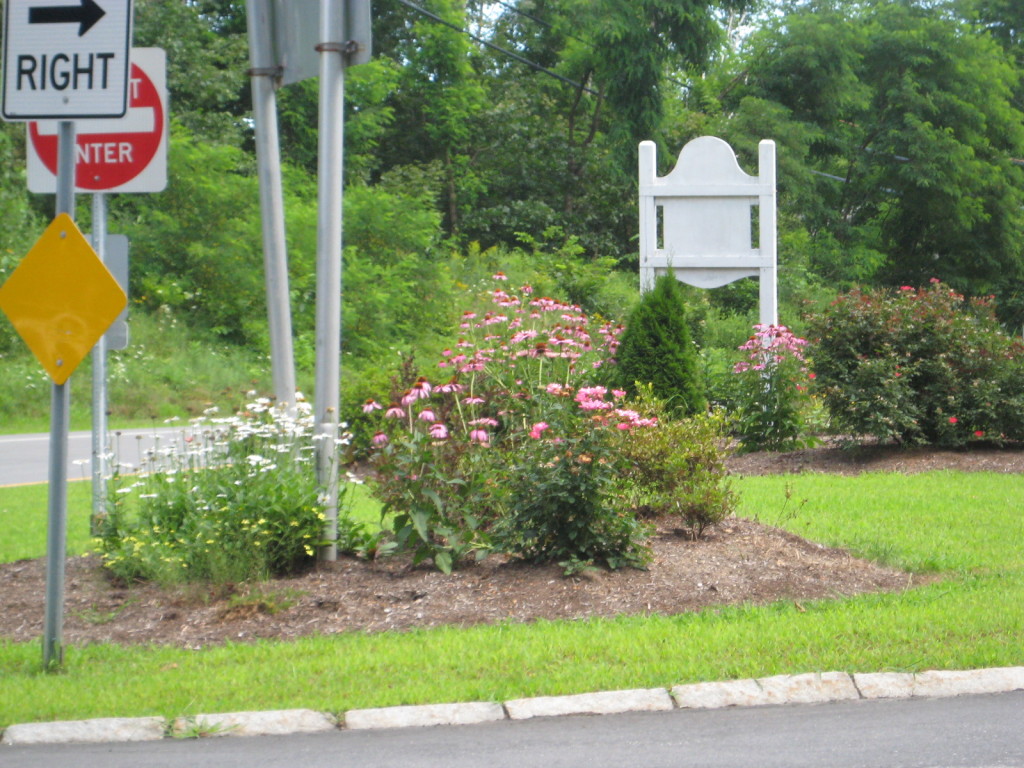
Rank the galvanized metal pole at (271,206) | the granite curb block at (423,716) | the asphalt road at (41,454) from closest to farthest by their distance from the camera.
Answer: the granite curb block at (423,716) < the galvanized metal pole at (271,206) < the asphalt road at (41,454)

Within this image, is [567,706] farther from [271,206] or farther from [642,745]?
[271,206]

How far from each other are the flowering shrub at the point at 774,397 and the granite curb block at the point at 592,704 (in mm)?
9569

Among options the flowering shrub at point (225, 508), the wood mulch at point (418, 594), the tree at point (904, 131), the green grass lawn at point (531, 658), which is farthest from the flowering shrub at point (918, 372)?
the tree at point (904, 131)

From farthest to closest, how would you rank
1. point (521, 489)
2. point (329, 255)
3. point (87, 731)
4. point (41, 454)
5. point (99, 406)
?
point (41, 454)
point (99, 406)
point (329, 255)
point (521, 489)
point (87, 731)

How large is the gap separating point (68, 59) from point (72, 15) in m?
0.21

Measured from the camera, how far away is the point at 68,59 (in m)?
5.57

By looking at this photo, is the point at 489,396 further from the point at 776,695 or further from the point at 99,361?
the point at 776,695

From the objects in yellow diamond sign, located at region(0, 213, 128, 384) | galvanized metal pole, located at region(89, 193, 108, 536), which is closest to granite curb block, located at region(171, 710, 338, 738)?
yellow diamond sign, located at region(0, 213, 128, 384)

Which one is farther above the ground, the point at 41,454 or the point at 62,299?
the point at 62,299

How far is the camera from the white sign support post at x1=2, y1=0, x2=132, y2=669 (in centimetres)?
555

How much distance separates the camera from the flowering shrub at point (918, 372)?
12.9 meters

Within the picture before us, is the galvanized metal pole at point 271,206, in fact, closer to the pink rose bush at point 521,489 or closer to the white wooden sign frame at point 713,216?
the pink rose bush at point 521,489

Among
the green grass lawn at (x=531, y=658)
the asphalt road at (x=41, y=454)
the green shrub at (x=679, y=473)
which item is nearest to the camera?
the green grass lawn at (x=531, y=658)

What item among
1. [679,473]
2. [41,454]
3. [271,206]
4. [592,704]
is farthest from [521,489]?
[41,454]
